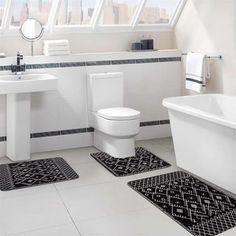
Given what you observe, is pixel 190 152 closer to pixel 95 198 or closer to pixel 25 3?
pixel 95 198

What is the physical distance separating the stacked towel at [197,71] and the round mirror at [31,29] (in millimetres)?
1792

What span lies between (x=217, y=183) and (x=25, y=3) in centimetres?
299

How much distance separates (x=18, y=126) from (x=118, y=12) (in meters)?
2.03

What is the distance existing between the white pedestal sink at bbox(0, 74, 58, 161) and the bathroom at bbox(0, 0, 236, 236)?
0.01 m

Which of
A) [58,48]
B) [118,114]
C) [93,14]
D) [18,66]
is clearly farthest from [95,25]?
[118,114]

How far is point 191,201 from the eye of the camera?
323 cm

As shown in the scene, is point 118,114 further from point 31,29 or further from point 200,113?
point 31,29

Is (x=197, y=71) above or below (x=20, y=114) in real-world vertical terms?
above

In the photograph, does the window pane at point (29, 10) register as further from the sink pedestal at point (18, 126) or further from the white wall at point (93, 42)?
the sink pedestal at point (18, 126)

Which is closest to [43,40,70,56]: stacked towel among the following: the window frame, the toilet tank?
the window frame

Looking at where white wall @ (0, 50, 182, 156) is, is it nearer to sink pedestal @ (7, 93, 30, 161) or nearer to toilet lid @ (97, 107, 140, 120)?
sink pedestal @ (7, 93, 30, 161)

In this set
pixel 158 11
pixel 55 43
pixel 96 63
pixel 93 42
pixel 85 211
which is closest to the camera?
pixel 85 211

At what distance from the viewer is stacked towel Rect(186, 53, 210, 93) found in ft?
14.7

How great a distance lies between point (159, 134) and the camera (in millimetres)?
5316
